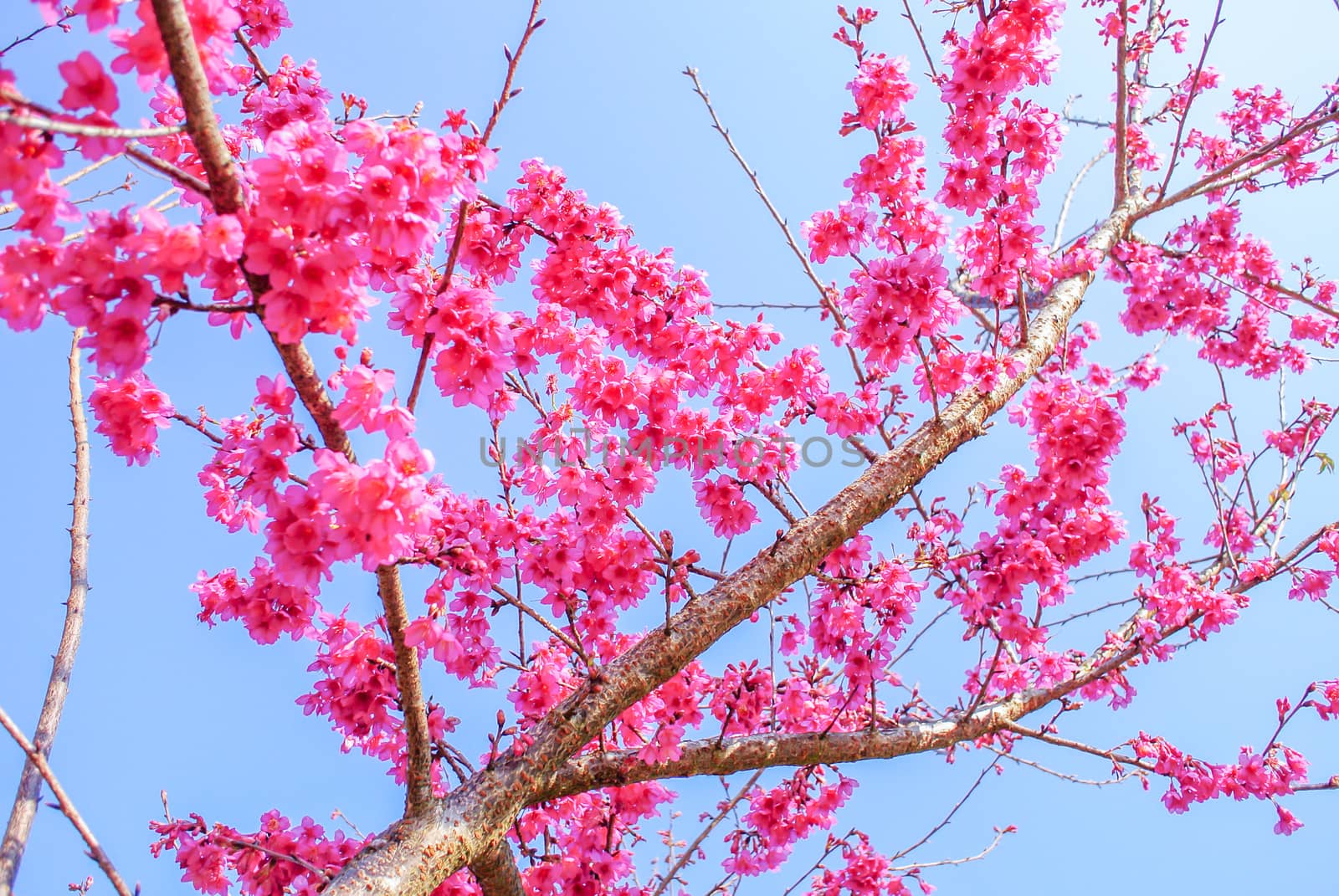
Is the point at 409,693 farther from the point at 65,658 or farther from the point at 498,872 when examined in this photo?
the point at 65,658

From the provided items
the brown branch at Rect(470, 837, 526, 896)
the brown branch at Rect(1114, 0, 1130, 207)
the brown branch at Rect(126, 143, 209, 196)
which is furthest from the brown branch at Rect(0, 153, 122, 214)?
the brown branch at Rect(1114, 0, 1130, 207)

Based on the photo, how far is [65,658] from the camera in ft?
8.00

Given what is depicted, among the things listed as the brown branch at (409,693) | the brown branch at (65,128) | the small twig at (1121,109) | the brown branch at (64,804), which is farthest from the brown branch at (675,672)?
the brown branch at (65,128)

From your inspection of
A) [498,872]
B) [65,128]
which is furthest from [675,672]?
[65,128]

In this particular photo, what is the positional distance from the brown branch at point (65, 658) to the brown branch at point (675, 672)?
77 centimetres

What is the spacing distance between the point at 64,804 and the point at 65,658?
1011mm

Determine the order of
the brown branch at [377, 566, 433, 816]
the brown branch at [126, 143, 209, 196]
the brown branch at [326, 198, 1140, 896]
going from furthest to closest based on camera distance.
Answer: the brown branch at [326, 198, 1140, 896] → the brown branch at [377, 566, 433, 816] → the brown branch at [126, 143, 209, 196]

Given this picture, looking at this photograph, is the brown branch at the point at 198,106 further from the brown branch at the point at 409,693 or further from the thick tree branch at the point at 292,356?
the brown branch at the point at 409,693

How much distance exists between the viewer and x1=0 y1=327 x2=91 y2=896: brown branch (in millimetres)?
1981

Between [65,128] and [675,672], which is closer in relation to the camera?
[65,128]

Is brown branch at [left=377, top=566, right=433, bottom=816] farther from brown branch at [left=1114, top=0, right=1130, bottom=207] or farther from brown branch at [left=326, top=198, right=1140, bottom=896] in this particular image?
brown branch at [left=1114, top=0, right=1130, bottom=207]

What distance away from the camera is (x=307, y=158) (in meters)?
1.57

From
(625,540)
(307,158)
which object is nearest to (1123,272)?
(625,540)

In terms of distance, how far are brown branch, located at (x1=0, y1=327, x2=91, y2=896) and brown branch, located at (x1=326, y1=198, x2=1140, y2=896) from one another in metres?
0.77
